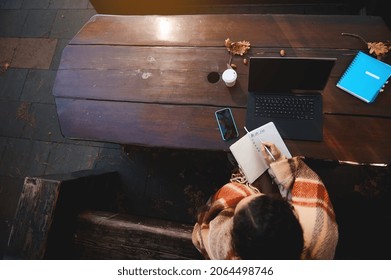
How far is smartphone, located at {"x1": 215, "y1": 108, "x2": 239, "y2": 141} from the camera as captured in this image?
1.84m

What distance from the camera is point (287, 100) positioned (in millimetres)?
1822

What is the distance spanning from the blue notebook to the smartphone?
2.30 feet

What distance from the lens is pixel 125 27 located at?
7.48 ft

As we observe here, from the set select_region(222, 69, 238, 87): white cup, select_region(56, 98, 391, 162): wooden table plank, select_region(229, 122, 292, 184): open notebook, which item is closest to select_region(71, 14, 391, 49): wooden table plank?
select_region(222, 69, 238, 87): white cup

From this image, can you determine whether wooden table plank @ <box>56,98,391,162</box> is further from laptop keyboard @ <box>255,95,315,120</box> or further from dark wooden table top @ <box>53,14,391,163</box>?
laptop keyboard @ <box>255,95,315,120</box>

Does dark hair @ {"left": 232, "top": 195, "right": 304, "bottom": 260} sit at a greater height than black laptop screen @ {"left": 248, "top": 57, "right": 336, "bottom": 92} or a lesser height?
lesser

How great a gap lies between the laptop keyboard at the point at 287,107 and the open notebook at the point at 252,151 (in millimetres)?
100

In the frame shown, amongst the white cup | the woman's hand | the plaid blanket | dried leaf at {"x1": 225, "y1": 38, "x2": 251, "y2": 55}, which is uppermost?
dried leaf at {"x1": 225, "y1": 38, "x2": 251, "y2": 55}

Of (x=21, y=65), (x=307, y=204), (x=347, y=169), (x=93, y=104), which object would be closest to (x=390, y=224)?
(x=347, y=169)

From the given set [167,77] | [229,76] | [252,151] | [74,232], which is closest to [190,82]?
[167,77]

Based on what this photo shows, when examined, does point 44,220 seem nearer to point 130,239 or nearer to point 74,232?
point 74,232

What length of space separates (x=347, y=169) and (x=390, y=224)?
1.74 feet

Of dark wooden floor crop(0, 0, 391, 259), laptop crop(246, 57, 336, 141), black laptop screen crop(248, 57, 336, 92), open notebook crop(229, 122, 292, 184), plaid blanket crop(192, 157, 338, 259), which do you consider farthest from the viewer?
dark wooden floor crop(0, 0, 391, 259)
